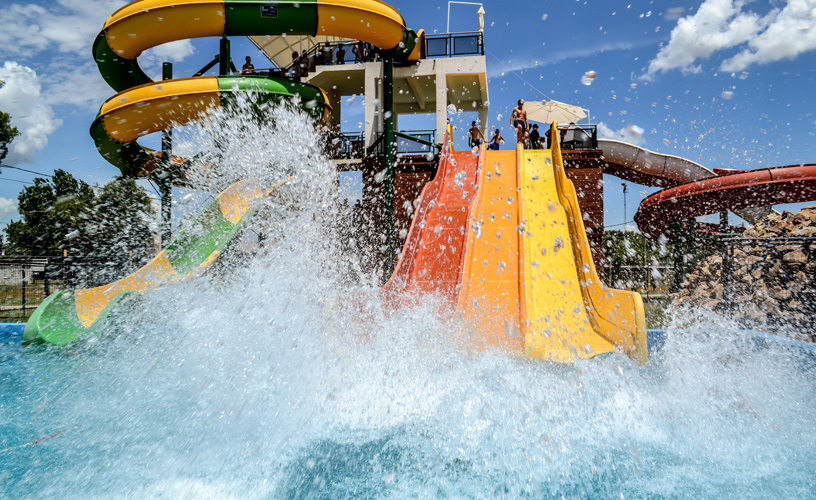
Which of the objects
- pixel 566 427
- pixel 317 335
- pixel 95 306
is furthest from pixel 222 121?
pixel 566 427

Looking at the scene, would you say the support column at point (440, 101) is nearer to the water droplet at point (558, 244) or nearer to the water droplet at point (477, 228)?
the water droplet at point (477, 228)

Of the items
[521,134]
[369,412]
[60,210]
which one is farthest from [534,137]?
[60,210]

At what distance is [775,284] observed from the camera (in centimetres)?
780

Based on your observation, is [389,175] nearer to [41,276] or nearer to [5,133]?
[41,276]

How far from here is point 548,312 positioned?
471cm

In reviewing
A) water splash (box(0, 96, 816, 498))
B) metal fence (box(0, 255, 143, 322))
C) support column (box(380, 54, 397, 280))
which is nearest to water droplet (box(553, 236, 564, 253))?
water splash (box(0, 96, 816, 498))

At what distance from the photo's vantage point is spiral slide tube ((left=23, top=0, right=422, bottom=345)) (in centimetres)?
678

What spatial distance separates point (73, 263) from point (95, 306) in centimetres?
472

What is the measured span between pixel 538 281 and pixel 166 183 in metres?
7.33

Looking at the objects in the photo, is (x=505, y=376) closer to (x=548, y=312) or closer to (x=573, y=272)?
(x=548, y=312)

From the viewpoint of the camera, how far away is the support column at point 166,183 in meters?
8.52

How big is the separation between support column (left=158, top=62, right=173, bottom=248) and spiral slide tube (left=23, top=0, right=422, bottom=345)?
2.95 ft

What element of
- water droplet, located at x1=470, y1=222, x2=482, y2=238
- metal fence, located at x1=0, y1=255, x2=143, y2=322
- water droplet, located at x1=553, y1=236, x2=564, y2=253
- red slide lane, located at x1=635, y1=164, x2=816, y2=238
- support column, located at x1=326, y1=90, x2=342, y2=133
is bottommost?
metal fence, located at x1=0, y1=255, x2=143, y2=322

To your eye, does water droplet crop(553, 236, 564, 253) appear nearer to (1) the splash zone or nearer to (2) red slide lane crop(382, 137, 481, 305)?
(1) the splash zone
